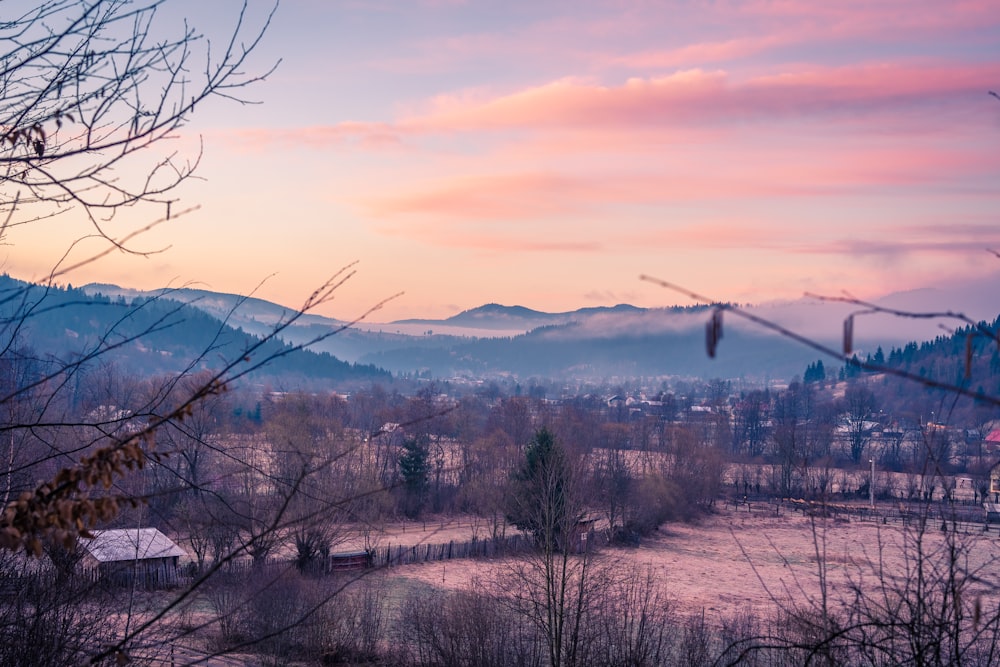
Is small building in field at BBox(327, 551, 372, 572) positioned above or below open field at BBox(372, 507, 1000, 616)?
above

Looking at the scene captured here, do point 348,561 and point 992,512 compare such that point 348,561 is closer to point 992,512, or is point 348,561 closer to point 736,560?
point 736,560

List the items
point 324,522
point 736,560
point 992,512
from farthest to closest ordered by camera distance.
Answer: point 992,512 → point 736,560 → point 324,522

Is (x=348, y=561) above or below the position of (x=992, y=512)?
below

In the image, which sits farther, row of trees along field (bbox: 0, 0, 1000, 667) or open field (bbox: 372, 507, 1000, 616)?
open field (bbox: 372, 507, 1000, 616)

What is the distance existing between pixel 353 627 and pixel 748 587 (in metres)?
15.0

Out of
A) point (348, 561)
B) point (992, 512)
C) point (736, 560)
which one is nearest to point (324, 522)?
point (348, 561)

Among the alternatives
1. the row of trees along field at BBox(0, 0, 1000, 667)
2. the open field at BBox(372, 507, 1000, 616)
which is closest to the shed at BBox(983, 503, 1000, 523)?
the open field at BBox(372, 507, 1000, 616)

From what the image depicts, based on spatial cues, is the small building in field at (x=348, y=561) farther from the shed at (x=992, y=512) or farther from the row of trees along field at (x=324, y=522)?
the shed at (x=992, y=512)

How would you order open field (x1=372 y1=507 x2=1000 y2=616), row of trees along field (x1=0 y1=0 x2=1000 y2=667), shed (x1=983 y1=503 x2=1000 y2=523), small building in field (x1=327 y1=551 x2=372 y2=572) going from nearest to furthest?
row of trees along field (x1=0 y1=0 x2=1000 y2=667) < open field (x1=372 y1=507 x2=1000 y2=616) < small building in field (x1=327 y1=551 x2=372 y2=572) < shed (x1=983 y1=503 x2=1000 y2=523)

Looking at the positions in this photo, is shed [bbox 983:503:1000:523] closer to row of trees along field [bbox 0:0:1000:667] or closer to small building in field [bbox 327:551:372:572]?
row of trees along field [bbox 0:0:1000:667]

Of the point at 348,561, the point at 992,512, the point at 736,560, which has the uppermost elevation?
the point at 992,512

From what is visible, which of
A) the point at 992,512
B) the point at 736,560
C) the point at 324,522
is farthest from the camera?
the point at 992,512

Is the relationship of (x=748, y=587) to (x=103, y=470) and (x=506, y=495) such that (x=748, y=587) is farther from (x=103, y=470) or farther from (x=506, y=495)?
(x=103, y=470)

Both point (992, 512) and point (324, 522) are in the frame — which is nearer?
point (324, 522)
